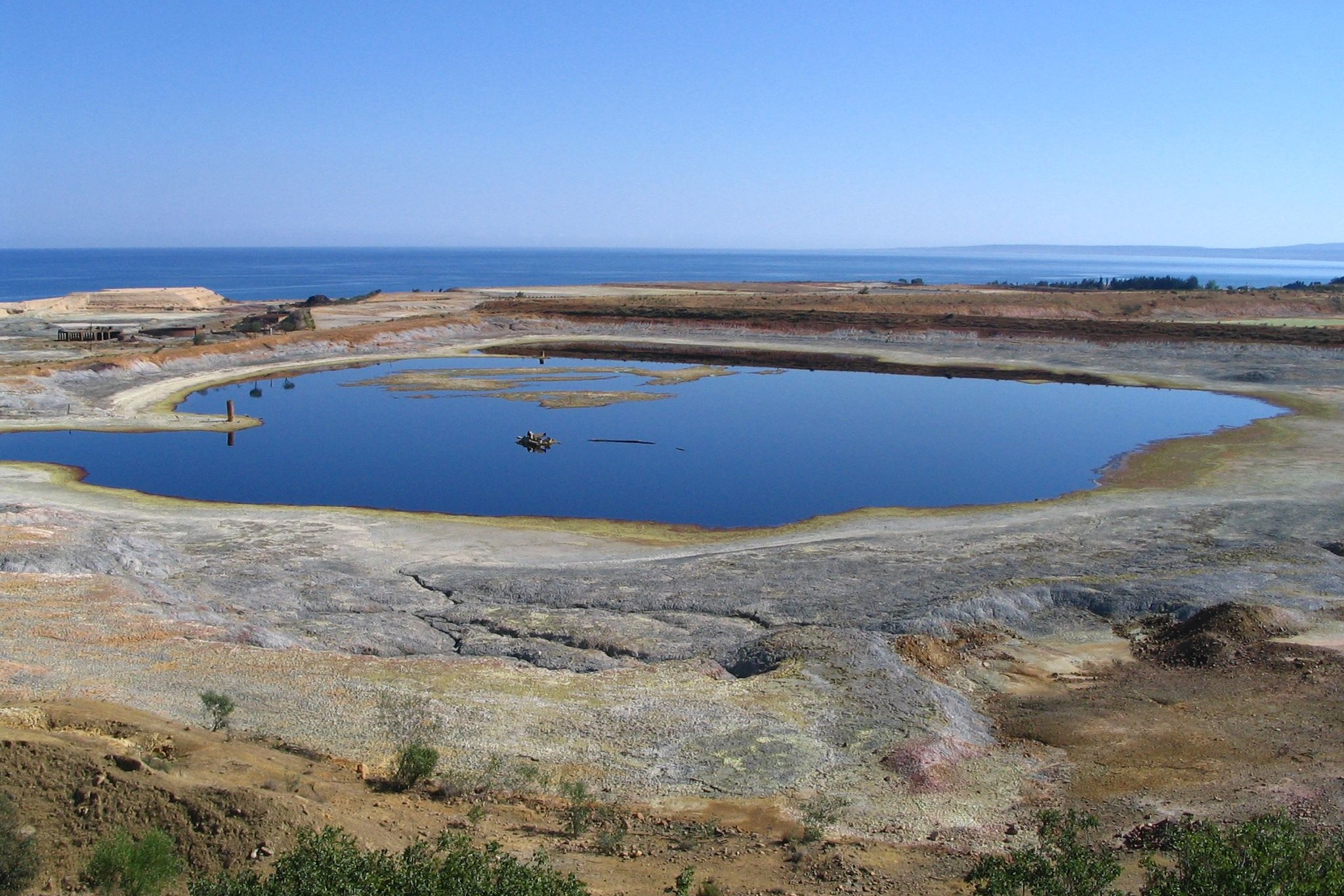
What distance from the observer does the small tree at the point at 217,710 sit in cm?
1332

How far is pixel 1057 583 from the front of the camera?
22672mm

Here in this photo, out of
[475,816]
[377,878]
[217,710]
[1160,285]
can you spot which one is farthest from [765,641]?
[1160,285]

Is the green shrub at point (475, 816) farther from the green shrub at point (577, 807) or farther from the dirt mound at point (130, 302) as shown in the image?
the dirt mound at point (130, 302)

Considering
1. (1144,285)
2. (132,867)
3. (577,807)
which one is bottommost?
(577,807)

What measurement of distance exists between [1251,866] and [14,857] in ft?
37.7

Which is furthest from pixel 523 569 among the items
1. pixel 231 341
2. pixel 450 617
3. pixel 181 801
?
pixel 231 341

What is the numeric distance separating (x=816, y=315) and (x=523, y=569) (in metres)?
65.2

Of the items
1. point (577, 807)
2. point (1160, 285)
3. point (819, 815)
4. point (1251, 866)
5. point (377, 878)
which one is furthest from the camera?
point (1160, 285)

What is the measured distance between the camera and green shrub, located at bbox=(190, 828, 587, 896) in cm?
837

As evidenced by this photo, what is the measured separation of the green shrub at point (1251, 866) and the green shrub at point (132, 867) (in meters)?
9.28

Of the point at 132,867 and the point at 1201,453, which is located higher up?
the point at 132,867

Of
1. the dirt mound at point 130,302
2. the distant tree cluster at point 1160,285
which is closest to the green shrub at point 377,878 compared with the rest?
the dirt mound at point 130,302

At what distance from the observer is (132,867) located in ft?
28.8

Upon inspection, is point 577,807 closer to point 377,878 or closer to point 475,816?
point 475,816
